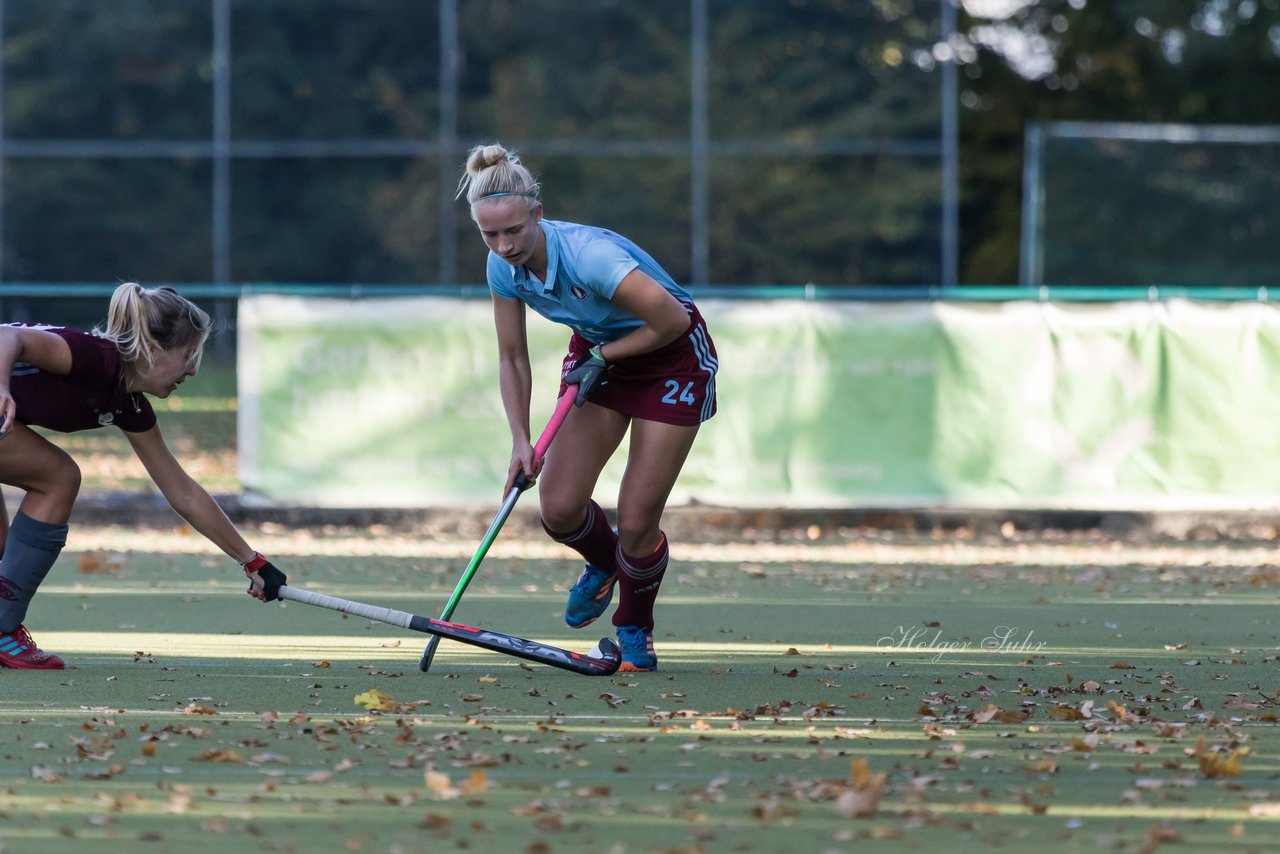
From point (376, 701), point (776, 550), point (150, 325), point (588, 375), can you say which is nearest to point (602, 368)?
point (588, 375)

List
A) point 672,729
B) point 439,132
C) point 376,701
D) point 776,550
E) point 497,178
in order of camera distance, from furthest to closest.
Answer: point 439,132 → point 776,550 → point 497,178 → point 376,701 → point 672,729

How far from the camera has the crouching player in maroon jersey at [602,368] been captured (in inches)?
221

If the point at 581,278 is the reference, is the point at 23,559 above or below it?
below

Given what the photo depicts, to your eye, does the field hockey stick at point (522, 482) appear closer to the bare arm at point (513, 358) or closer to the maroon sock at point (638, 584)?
the bare arm at point (513, 358)

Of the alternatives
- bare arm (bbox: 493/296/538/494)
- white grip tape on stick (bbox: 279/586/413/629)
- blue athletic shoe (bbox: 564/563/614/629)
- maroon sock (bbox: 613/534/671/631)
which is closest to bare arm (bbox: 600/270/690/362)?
bare arm (bbox: 493/296/538/494)

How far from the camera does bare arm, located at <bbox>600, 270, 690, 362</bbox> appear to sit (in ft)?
18.5

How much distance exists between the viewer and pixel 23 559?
5.78m

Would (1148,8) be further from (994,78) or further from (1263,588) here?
(1263,588)

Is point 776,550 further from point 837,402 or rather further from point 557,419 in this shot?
point 557,419

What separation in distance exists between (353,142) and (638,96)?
313 centimetres

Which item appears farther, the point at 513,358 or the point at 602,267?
the point at 513,358

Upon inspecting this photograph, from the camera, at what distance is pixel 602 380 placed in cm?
593
